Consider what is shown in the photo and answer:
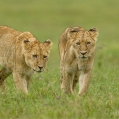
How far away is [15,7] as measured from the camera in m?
29.8

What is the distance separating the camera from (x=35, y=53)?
703 centimetres

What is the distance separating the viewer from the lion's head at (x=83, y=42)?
23.7 feet

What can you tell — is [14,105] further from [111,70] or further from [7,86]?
[111,70]

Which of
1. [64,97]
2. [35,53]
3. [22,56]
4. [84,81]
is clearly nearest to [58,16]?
[84,81]

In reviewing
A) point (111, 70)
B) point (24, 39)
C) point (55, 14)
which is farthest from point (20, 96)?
point (55, 14)

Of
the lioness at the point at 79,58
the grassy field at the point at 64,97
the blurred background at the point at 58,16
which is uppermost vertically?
the blurred background at the point at 58,16

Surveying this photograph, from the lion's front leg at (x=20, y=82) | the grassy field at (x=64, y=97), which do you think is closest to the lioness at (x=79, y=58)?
the grassy field at (x=64, y=97)

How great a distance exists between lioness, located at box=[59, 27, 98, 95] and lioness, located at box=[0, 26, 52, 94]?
0.47 metres

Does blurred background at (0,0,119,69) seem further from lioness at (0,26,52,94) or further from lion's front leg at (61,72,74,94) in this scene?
lion's front leg at (61,72,74,94)

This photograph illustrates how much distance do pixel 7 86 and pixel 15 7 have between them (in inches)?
859

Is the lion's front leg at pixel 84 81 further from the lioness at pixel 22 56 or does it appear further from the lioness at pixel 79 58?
the lioness at pixel 22 56

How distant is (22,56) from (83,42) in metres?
0.94

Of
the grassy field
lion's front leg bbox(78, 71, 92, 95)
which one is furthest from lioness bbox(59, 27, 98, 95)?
the grassy field

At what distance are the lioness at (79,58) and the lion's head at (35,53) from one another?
1.59 ft
